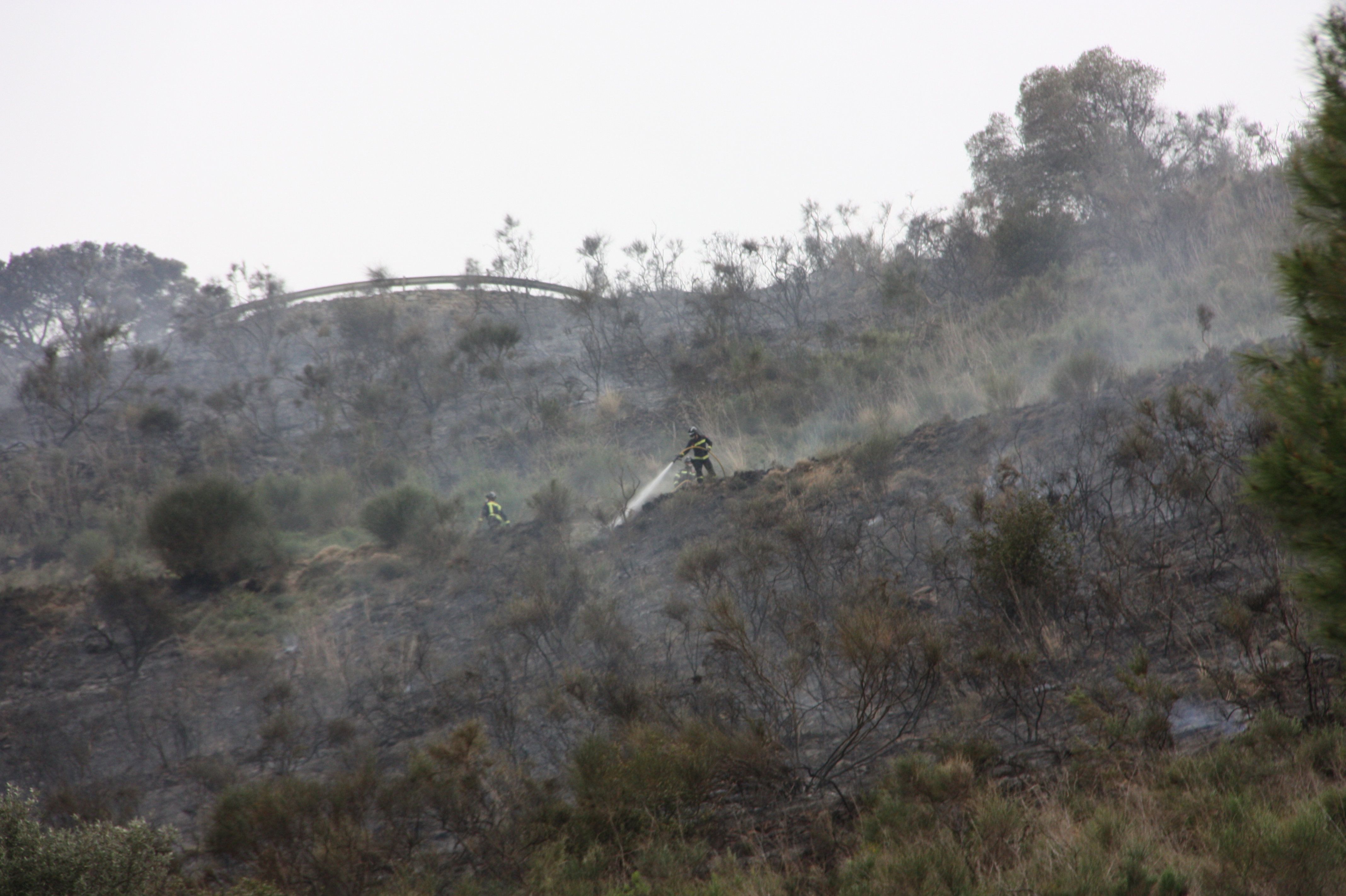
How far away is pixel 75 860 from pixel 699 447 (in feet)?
32.3

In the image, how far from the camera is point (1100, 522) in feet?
22.0

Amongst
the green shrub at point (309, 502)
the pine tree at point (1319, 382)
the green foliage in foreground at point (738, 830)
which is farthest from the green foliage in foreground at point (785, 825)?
the green shrub at point (309, 502)

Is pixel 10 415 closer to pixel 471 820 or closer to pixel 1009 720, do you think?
pixel 471 820

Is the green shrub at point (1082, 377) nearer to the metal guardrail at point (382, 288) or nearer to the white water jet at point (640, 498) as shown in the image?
the white water jet at point (640, 498)

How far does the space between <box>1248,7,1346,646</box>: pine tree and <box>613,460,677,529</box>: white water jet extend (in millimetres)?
9565

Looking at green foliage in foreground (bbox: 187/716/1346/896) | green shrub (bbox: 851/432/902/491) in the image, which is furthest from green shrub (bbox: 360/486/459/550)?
green foliage in foreground (bbox: 187/716/1346/896)

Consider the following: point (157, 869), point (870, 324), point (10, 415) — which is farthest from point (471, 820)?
point (10, 415)

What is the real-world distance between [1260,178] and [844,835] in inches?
854

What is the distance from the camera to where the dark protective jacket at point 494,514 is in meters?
13.6

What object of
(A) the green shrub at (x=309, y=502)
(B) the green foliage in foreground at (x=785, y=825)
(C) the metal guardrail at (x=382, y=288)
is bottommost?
(B) the green foliage in foreground at (x=785, y=825)

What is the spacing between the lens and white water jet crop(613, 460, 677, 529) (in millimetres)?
11625

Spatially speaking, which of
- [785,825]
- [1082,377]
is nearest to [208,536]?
[785,825]

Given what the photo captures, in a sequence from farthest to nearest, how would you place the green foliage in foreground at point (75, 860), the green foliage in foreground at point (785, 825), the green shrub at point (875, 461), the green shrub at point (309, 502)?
the green shrub at point (309, 502) < the green shrub at point (875, 461) < the green foliage in foreground at point (75, 860) < the green foliage in foreground at point (785, 825)

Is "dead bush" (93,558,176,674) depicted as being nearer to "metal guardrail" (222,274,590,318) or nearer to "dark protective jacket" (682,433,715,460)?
"dark protective jacket" (682,433,715,460)
